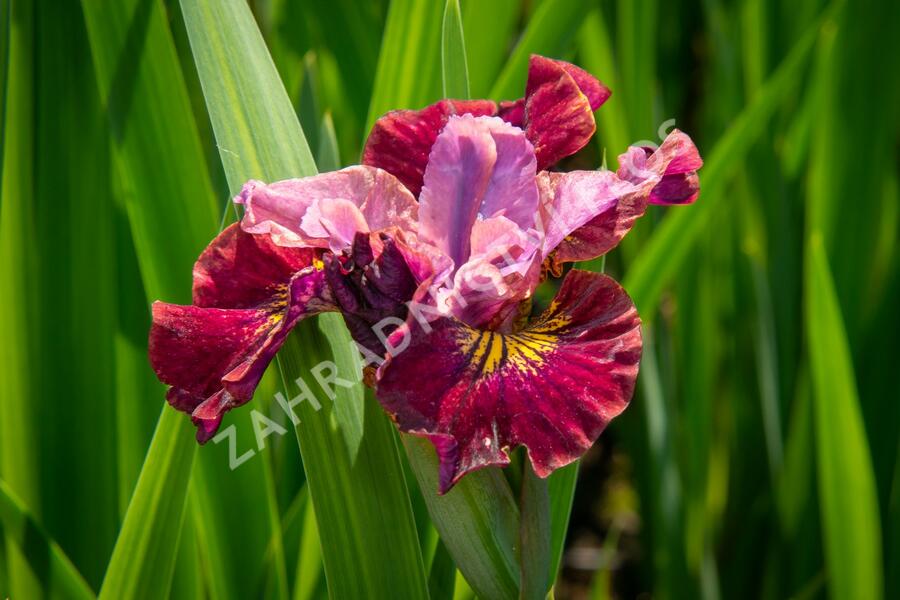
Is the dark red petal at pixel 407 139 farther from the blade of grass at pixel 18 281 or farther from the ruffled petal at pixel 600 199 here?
the blade of grass at pixel 18 281

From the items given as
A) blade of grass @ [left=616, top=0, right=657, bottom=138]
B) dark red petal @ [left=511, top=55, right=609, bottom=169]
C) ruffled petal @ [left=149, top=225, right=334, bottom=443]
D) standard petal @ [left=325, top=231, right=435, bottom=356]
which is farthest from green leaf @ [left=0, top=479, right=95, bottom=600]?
blade of grass @ [left=616, top=0, right=657, bottom=138]

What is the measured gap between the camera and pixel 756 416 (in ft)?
4.20

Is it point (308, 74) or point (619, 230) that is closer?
point (619, 230)

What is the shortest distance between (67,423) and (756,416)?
0.92 meters

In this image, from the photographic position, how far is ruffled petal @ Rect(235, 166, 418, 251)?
486mm

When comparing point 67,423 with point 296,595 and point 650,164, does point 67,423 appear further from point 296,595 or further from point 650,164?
point 650,164

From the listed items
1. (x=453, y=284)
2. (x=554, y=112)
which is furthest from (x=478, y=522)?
(x=554, y=112)

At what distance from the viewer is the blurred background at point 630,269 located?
28.2 inches

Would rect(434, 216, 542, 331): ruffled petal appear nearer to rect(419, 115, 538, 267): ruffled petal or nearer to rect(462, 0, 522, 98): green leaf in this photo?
rect(419, 115, 538, 267): ruffled petal

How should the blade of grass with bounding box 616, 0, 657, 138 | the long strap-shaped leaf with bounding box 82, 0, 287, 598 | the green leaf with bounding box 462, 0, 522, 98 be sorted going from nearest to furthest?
the long strap-shaped leaf with bounding box 82, 0, 287, 598 < the green leaf with bounding box 462, 0, 522, 98 < the blade of grass with bounding box 616, 0, 657, 138

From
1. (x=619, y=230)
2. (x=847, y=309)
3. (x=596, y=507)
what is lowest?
(x=596, y=507)

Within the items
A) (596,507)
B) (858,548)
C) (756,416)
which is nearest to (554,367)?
(858,548)

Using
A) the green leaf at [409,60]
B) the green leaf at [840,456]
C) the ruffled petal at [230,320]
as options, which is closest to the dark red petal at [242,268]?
the ruffled petal at [230,320]

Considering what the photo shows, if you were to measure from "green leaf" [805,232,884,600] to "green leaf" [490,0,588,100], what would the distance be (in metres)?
0.30
